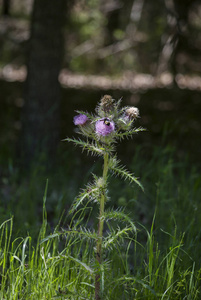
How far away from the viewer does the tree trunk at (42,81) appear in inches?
171

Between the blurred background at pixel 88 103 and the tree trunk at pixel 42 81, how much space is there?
10 mm

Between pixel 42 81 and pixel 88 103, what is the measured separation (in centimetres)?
272

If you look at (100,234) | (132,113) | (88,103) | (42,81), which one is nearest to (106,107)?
(132,113)

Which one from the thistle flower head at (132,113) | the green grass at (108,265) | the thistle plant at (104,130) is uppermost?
the thistle flower head at (132,113)

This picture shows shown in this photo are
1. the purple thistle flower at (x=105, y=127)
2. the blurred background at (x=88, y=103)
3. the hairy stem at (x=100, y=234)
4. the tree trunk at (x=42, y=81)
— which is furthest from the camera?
the tree trunk at (x=42, y=81)

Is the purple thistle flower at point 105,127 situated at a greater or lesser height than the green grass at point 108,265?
greater

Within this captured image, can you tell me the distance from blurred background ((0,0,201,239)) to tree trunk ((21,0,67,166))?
0.01m

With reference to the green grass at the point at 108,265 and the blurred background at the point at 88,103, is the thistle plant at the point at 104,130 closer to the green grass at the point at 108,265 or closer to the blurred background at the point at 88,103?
the green grass at the point at 108,265

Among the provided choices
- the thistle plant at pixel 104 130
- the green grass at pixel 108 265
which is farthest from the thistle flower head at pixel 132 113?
the green grass at pixel 108 265

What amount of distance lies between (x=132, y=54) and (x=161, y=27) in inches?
109

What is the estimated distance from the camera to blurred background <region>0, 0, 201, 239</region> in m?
3.62

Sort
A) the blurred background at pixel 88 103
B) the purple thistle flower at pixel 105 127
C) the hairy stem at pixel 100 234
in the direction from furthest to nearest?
the blurred background at pixel 88 103
the hairy stem at pixel 100 234
the purple thistle flower at pixel 105 127

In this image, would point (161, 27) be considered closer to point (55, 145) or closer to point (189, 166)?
point (189, 166)

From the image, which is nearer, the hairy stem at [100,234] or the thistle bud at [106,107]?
the thistle bud at [106,107]
